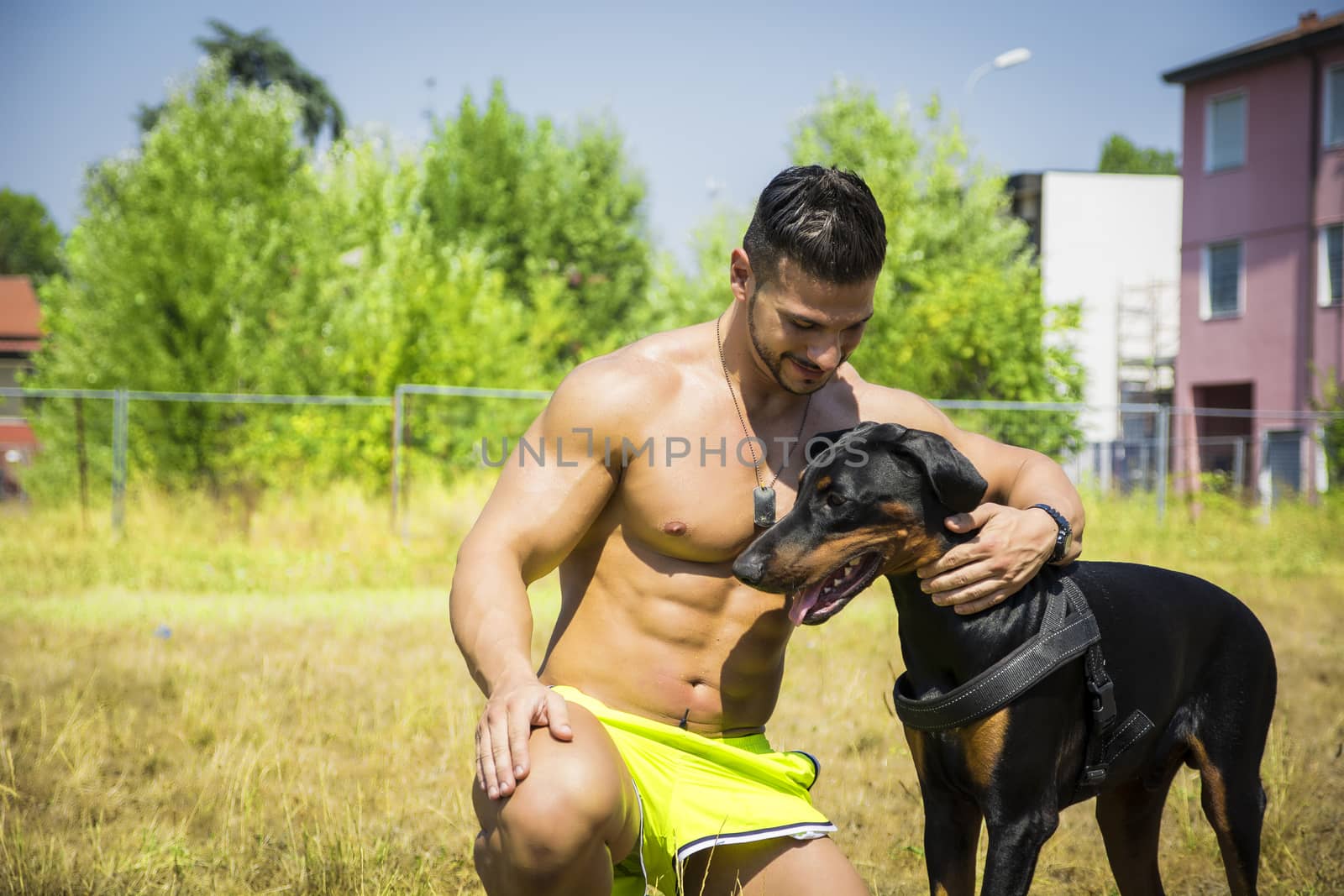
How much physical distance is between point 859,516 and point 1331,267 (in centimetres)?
2189

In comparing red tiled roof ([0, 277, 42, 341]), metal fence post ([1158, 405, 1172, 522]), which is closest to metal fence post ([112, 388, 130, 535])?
metal fence post ([1158, 405, 1172, 522])

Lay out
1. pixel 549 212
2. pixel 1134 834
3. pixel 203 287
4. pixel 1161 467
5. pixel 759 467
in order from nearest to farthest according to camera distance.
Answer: pixel 759 467 < pixel 1134 834 < pixel 1161 467 < pixel 203 287 < pixel 549 212

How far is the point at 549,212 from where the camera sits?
1222 inches

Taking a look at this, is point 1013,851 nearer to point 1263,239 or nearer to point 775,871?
point 775,871

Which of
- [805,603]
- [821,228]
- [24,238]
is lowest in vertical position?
[805,603]

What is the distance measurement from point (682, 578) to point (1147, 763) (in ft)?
4.39

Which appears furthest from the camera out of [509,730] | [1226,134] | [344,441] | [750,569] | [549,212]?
[549,212]

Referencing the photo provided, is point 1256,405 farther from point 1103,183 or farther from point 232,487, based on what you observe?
point 232,487

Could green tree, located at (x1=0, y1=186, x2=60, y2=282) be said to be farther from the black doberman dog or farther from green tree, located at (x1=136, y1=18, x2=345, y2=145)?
the black doberman dog

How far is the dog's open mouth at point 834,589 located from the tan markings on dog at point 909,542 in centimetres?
5

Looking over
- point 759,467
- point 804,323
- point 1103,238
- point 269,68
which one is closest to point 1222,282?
point 1103,238

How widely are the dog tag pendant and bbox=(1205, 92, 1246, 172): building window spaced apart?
23.1m

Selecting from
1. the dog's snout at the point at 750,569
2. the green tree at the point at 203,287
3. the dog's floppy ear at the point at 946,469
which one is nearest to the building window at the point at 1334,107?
the green tree at the point at 203,287

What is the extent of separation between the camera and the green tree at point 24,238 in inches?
2457
